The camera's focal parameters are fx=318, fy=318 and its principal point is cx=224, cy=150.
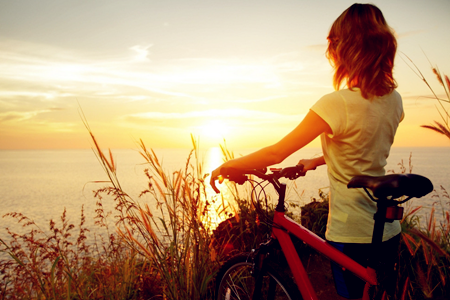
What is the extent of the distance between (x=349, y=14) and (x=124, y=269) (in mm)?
3407

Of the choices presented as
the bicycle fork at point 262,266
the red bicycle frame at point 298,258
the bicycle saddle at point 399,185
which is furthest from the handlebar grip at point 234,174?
the bicycle saddle at point 399,185

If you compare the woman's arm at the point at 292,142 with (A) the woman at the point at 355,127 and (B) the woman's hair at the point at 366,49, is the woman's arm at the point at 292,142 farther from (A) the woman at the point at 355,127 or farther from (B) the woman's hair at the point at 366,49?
(B) the woman's hair at the point at 366,49

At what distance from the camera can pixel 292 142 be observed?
1843mm

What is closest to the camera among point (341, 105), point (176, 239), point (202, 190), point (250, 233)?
point (341, 105)

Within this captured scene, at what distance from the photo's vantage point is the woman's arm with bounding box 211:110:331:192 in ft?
5.85

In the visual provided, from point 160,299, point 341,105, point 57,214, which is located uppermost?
point 341,105

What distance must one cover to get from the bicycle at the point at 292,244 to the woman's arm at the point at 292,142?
0.34 feet

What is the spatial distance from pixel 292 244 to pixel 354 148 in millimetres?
768

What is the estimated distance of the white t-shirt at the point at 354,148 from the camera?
1.74 metres

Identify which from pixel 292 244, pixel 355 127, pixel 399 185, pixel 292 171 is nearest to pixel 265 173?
pixel 292 171

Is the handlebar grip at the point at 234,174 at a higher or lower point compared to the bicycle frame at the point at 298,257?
higher

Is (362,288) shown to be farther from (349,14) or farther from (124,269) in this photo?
(124,269)

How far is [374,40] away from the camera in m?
1.88

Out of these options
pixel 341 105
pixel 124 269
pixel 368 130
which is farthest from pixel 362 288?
pixel 124 269
